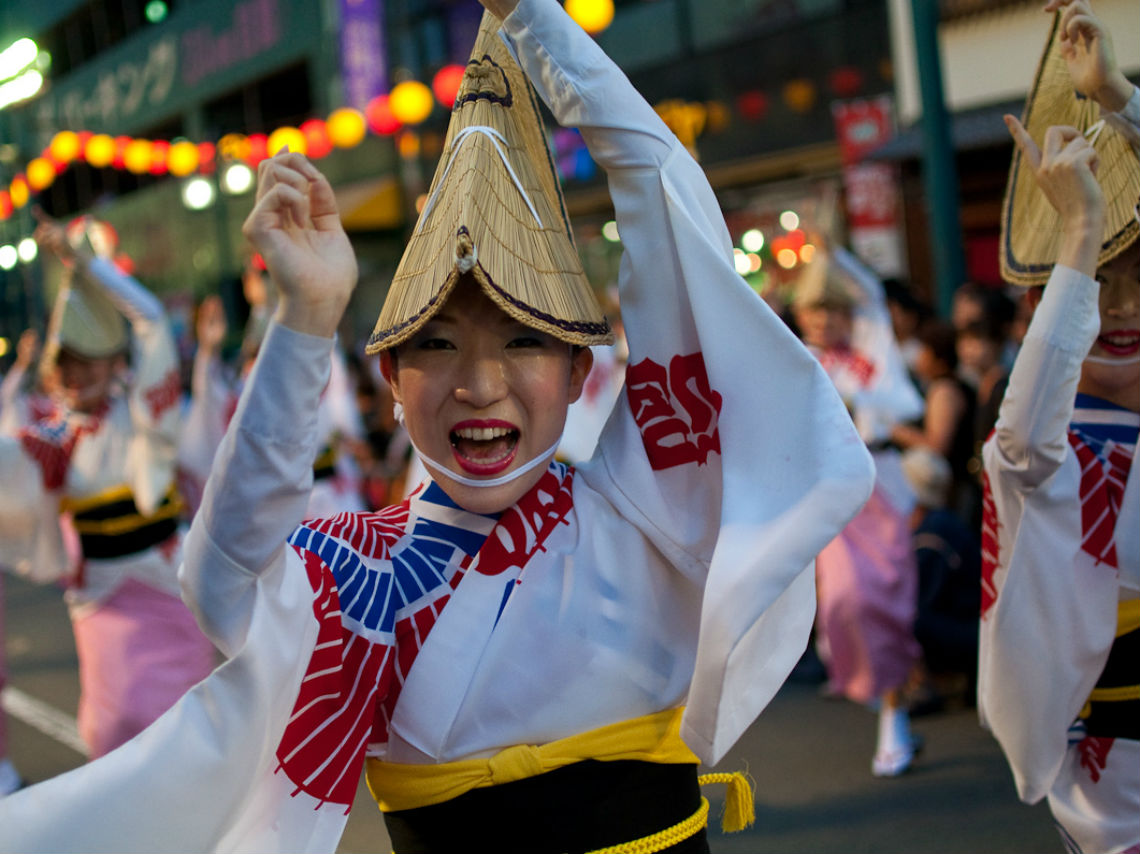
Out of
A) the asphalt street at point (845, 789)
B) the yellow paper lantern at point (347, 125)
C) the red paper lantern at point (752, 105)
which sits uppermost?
the yellow paper lantern at point (347, 125)

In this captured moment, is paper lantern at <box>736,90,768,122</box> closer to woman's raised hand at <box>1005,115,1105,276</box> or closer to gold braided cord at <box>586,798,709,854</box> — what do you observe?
woman's raised hand at <box>1005,115,1105,276</box>

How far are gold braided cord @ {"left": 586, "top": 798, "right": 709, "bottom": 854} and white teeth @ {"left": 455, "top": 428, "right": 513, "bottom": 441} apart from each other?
0.63 meters

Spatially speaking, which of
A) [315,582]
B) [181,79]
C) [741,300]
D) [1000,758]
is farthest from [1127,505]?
[181,79]

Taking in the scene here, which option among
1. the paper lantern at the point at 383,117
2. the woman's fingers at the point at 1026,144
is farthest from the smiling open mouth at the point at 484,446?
the paper lantern at the point at 383,117

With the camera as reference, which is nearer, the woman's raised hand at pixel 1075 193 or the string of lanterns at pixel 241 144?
the woman's raised hand at pixel 1075 193

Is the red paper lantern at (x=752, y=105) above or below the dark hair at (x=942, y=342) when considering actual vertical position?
above

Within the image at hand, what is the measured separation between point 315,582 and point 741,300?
2.37 feet

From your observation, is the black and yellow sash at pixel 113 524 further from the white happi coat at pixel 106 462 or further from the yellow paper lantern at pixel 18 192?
the yellow paper lantern at pixel 18 192

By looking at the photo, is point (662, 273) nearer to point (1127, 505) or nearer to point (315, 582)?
point (315, 582)

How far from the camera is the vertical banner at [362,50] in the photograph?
1611 cm

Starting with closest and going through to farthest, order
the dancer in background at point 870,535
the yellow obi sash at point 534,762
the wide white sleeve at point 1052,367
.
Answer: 1. the yellow obi sash at point 534,762
2. the wide white sleeve at point 1052,367
3. the dancer in background at point 870,535

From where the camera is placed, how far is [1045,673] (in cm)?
229

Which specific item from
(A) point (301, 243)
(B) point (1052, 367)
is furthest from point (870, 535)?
(A) point (301, 243)

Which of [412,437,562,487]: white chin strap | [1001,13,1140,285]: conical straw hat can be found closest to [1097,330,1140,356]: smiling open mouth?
[1001,13,1140,285]: conical straw hat
